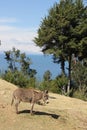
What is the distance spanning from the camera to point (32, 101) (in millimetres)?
16359

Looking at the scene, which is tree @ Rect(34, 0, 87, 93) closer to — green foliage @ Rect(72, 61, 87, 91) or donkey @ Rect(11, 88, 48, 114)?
green foliage @ Rect(72, 61, 87, 91)

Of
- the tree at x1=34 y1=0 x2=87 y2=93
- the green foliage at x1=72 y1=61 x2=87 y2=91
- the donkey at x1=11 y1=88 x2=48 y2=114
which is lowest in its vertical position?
the donkey at x1=11 y1=88 x2=48 y2=114

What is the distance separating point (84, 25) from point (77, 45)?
1918 millimetres

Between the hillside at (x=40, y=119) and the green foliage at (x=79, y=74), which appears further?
the green foliage at (x=79, y=74)

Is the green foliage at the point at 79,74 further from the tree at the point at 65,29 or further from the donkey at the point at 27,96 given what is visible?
the donkey at the point at 27,96

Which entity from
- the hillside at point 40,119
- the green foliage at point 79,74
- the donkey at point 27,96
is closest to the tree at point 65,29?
the green foliage at point 79,74

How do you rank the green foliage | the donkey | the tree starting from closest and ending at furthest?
the donkey, the tree, the green foliage

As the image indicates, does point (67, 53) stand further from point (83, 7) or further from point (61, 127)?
point (61, 127)

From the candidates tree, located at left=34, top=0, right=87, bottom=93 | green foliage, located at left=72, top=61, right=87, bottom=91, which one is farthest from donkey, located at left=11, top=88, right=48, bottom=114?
green foliage, located at left=72, top=61, right=87, bottom=91

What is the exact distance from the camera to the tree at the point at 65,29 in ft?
135

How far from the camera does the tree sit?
41156mm

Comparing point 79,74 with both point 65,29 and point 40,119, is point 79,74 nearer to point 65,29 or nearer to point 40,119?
point 65,29

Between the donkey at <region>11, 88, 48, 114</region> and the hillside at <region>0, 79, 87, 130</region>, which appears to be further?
the donkey at <region>11, 88, 48, 114</region>

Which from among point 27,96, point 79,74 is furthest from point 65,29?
point 27,96
